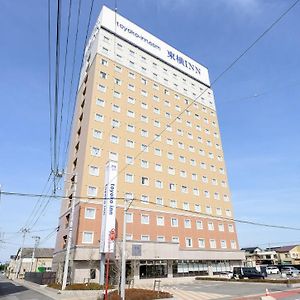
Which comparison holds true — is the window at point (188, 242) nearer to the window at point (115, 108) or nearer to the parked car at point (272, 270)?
the parked car at point (272, 270)

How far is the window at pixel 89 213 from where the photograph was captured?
40.0 meters

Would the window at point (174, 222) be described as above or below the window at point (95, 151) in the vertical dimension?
below

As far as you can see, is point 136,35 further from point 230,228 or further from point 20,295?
point 20,295

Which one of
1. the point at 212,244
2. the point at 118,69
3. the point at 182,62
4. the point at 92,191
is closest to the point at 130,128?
the point at 118,69

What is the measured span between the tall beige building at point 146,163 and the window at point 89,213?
14 cm

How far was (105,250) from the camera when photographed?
33.5m

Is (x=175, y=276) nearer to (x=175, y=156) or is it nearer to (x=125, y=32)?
(x=175, y=156)

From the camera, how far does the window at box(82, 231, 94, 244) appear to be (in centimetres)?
3858

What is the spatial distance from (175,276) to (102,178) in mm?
18840

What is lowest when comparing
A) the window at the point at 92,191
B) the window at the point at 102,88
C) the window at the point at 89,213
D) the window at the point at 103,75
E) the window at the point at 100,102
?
the window at the point at 89,213

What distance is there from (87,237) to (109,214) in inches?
235

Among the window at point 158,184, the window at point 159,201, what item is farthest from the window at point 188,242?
the window at point 158,184

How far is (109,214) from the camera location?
35.8 meters

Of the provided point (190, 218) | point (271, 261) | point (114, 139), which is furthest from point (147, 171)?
point (271, 261)
